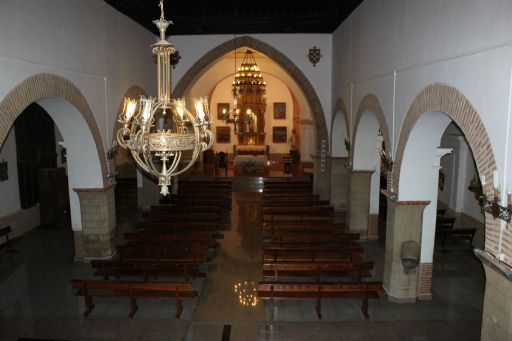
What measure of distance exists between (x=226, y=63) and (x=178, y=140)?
62.7ft

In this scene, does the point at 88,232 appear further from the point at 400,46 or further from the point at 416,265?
the point at 400,46

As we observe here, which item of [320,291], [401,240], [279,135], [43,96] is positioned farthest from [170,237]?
[279,135]

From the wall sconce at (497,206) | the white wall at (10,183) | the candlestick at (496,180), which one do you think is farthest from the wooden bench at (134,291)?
the white wall at (10,183)

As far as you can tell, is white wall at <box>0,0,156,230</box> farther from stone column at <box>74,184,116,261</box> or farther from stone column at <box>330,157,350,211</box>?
stone column at <box>330,157,350,211</box>

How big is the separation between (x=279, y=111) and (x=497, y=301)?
24303mm

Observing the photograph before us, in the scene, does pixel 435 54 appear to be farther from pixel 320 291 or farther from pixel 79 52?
pixel 79 52

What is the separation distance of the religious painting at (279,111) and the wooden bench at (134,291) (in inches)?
848

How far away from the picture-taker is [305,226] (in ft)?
39.5

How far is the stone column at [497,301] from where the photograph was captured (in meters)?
5.05

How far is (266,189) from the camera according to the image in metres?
17.7

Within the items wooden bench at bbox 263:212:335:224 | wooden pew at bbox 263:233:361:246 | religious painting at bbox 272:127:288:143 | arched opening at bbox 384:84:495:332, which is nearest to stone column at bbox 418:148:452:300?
arched opening at bbox 384:84:495:332

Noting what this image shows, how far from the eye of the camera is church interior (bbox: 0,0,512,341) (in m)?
5.60

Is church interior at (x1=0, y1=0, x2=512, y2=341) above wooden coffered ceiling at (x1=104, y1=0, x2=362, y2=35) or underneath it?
underneath

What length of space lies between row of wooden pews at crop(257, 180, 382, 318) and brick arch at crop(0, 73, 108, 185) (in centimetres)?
480
